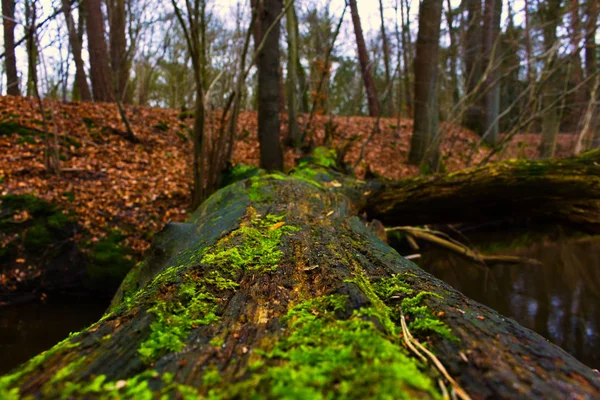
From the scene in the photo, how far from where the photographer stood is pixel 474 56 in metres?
10.4

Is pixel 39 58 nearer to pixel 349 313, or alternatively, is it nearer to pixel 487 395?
pixel 349 313

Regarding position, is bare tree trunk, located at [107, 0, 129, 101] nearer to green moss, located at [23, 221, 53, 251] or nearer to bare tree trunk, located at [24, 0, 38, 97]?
bare tree trunk, located at [24, 0, 38, 97]

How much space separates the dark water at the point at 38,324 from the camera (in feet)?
9.68

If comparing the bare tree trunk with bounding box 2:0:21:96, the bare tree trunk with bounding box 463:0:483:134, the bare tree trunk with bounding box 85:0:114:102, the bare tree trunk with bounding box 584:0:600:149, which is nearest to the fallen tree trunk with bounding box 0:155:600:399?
the bare tree trunk with bounding box 2:0:21:96

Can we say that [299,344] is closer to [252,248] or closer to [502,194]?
[252,248]

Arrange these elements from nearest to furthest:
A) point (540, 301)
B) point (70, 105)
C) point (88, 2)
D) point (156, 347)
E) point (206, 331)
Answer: point (156, 347), point (206, 331), point (540, 301), point (70, 105), point (88, 2)

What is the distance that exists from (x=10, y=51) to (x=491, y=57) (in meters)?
9.37

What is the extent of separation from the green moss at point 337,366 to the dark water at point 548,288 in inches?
118

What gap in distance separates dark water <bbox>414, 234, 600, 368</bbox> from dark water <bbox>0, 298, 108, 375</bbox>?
4397mm

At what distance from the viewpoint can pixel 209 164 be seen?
502 centimetres

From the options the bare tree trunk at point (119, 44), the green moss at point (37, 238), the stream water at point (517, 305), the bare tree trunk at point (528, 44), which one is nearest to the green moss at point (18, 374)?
the stream water at point (517, 305)

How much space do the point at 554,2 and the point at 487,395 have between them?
11537mm

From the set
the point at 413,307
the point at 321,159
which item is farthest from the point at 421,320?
the point at 321,159

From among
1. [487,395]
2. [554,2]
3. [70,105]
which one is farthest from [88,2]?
[554,2]
